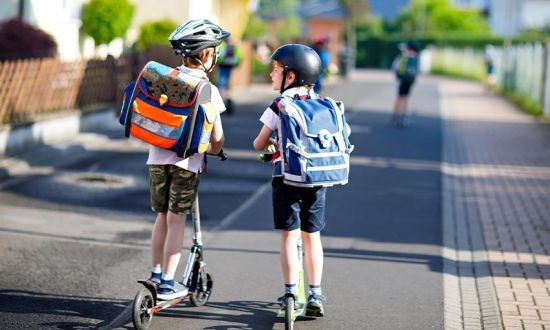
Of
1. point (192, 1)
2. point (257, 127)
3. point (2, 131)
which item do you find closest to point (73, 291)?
point (2, 131)

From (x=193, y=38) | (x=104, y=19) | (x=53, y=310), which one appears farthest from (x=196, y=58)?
(x=104, y=19)

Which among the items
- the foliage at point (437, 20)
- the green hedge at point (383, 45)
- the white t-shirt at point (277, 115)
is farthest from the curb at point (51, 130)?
the foliage at point (437, 20)

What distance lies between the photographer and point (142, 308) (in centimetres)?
580

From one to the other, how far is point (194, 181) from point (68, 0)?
56.6 feet

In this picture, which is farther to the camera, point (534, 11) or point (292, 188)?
point (534, 11)

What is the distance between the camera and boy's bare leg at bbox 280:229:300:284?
611 centimetres

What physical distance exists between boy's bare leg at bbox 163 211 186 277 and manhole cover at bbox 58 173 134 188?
18.4 feet

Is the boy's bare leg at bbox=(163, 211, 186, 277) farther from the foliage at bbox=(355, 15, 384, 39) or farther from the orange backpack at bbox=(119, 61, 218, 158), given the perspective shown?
the foliage at bbox=(355, 15, 384, 39)

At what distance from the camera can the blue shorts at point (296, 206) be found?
A: 6.06 meters

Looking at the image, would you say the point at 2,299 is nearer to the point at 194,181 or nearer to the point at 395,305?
the point at 194,181

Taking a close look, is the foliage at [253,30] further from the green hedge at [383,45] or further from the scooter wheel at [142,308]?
the scooter wheel at [142,308]

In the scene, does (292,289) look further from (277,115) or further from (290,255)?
(277,115)

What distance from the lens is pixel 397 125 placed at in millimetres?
21281

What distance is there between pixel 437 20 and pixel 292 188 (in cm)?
7588
